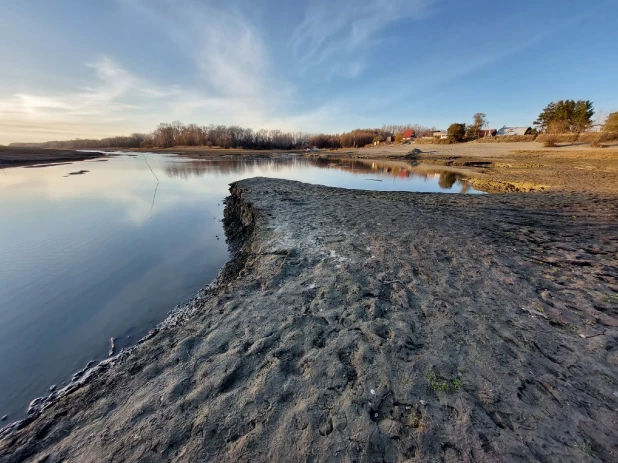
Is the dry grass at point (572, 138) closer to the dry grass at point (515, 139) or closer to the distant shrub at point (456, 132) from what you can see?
the dry grass at point (515, 139)

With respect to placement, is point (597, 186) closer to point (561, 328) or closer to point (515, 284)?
point (515, 284)

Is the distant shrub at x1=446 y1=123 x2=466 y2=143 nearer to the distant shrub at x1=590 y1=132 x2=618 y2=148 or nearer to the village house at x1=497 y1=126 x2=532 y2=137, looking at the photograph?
the village house at x1=497 y1=126 x2=532 y2=137

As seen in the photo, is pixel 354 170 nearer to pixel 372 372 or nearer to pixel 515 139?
pixel 372 372

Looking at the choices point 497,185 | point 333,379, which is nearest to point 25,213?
point 333,379

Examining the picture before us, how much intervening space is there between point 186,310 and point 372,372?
4.01 meters

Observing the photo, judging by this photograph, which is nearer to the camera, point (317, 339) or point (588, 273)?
point (317, 339)

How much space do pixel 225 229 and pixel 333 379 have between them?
9.33 m

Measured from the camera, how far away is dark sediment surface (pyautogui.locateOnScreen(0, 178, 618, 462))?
83.2 inches

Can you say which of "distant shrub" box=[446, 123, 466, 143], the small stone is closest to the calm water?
the small stone

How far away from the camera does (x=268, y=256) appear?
19.2 ft

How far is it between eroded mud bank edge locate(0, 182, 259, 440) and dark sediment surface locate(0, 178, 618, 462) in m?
0.12

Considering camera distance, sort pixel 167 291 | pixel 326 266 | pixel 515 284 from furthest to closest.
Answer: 1. pixel 167 291
2. pixel 326 266
3. pixel 515 284

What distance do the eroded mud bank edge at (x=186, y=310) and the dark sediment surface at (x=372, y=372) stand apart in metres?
0.12

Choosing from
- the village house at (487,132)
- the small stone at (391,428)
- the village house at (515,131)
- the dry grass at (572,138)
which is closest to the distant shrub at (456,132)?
the village house at (515,131)
